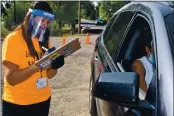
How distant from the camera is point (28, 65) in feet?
10.8

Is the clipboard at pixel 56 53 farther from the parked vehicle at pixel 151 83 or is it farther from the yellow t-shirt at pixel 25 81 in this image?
Result: the parked vehicle at pixel 151 83

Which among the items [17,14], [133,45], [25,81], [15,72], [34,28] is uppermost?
[34,28]

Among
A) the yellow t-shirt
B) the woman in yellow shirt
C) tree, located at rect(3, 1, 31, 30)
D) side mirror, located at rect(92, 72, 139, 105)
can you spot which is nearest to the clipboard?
→ the woman in yellow shirt

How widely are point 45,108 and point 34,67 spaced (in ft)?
1.87

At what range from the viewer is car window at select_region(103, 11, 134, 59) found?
368 cm

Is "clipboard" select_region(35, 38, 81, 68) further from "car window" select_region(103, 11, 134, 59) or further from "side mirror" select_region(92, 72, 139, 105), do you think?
"side mirror" select_region(92, 72, 139, 105)

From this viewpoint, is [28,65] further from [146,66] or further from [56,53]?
[146,66]

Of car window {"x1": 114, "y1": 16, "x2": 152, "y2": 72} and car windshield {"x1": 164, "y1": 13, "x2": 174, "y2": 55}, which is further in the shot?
car window {"x1": 114, "y1": 16, "x2": 152, "y2": 72}

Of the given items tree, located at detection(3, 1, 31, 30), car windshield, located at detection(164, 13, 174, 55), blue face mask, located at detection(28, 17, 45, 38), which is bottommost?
tree, located at detection(3, 1, 31, 30)

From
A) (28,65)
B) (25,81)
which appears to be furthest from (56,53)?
(25,81)

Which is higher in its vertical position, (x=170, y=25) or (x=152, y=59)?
(x=170, y=25)

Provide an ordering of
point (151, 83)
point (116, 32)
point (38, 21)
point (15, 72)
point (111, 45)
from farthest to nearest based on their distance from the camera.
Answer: point (116, 32) → point (111, 45) → point (38, 21) → point (15, 72) → point (151, 83)

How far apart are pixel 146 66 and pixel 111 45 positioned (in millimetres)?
995

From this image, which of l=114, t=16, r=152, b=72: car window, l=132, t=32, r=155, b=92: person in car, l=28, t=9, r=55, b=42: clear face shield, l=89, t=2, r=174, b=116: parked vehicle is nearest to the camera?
l=89, t=2, r=174, b=116: parked vehicle
